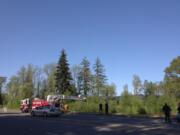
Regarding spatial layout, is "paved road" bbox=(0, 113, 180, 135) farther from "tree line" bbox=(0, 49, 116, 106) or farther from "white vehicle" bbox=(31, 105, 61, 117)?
"tree line" bbox=(0, 49, 116, 106)

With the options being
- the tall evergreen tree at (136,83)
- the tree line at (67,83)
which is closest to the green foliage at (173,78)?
the tree line at (67,83)

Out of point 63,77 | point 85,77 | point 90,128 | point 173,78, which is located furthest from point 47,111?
point 85,77

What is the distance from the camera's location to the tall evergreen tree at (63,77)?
8738 centimetres

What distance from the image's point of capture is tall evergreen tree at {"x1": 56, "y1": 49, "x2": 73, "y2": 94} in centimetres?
8738

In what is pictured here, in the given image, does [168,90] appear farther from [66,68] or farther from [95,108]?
[66,68]

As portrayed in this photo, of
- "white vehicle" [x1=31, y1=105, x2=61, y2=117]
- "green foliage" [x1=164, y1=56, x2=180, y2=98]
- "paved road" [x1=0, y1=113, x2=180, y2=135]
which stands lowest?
"paved road" [x1=0, y1=113, x2=180, y2=135]

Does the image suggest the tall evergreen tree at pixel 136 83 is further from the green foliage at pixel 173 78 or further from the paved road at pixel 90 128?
the paved road at pixel 90 128

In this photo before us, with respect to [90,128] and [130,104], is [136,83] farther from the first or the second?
[90,128]

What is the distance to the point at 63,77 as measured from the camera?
288 ft

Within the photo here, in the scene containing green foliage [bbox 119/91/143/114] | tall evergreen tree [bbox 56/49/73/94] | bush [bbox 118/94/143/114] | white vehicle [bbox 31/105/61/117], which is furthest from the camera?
tall evergreen tree [bbox 56/49/73/94]

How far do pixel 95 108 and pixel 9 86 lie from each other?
63351 mm

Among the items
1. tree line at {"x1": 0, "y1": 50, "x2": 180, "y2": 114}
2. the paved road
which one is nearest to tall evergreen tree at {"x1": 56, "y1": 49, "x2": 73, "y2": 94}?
tree line at {"x1": 0, "y1": 50, "x2": 180, "y2": 114}

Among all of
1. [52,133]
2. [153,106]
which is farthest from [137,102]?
[52,133]

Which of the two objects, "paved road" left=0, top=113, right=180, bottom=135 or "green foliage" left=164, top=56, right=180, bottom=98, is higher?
"green foliage" left=164, top=56, right=180, bottom=98
